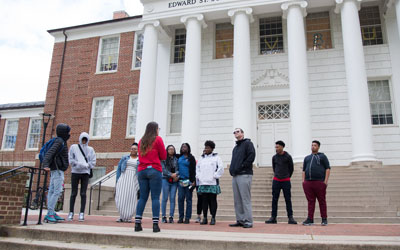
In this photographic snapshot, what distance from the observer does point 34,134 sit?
25.5m

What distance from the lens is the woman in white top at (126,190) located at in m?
7.14

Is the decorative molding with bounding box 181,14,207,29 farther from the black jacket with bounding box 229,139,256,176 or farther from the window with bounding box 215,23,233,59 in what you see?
the black jacket with bounding box 229,139,256,176

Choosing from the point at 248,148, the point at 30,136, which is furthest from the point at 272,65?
the point at 30,136

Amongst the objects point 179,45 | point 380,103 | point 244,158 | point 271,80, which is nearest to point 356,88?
point 380,103

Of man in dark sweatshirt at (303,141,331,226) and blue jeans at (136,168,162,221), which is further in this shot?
man in dark sweatshirt at (303,141,331,226)

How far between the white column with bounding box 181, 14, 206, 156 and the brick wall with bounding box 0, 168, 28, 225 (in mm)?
8051

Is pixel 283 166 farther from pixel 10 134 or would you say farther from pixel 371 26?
→ pixel 10 134

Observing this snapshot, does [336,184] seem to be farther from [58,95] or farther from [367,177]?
[58,95]

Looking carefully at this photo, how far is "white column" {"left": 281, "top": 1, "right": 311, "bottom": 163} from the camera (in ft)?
39.6

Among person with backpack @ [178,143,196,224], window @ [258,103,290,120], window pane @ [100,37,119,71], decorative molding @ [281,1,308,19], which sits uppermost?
window pane @ [100,37,119,71]

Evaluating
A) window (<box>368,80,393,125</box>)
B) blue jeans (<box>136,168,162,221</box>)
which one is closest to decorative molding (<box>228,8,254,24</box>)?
window (<box>368,80,393,125</box>)

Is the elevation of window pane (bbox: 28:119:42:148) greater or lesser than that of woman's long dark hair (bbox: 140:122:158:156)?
greater

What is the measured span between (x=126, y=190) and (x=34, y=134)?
850 inches

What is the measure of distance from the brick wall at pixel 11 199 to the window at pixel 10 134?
2339 cm
